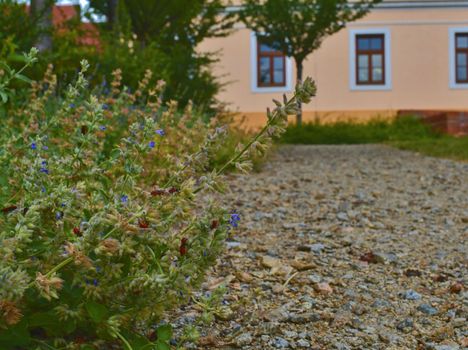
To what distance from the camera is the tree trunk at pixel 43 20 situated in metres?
6.54

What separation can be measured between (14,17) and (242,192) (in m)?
3.10

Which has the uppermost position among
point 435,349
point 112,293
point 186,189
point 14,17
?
point 14,17

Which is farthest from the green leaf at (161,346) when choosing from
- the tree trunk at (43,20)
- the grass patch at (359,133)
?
the grass patch at (359,133)

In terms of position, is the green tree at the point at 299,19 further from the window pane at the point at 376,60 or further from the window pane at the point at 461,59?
the window pane at the point at 461,59

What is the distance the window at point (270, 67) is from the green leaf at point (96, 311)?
18.3 meters

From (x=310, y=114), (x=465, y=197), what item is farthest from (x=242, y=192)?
(x=310, y=114)

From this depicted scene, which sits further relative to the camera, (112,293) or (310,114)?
(310,114)

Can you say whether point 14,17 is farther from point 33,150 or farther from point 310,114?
point 310,114

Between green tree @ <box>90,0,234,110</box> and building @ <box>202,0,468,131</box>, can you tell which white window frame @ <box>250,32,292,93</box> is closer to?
building @ <box>202,0,468,131</box>

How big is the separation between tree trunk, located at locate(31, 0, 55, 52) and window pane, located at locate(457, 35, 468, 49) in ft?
51.4

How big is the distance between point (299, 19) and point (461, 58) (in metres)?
8.25

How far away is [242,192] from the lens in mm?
5035

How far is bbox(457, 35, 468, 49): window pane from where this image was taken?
66.2ft

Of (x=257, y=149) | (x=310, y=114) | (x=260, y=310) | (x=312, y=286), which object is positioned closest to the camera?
(x=257, y=149)
